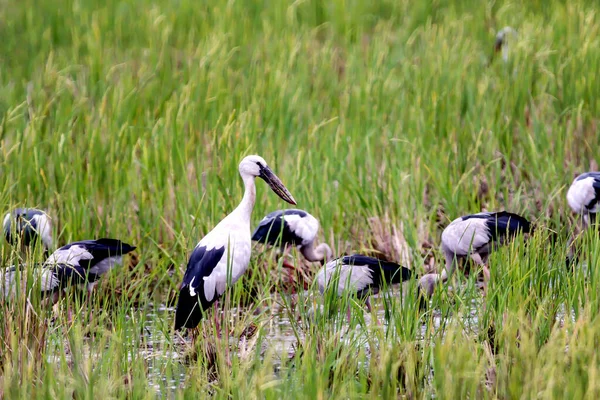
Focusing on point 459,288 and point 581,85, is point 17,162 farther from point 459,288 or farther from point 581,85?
point 581,85

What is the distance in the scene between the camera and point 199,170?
247 inches

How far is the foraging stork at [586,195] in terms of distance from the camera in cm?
554

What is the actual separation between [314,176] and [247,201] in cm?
106

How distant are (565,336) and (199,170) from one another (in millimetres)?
2989

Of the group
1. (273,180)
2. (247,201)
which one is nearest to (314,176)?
(273,180)

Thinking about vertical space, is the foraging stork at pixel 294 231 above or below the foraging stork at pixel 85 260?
above

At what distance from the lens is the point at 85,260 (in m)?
5.05

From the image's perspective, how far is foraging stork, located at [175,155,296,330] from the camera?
468 cm

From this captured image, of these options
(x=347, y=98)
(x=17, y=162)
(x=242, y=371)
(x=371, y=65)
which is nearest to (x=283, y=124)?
(x=347, y=98)

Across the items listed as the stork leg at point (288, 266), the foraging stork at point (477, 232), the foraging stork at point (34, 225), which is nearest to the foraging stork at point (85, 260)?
the foraging stork at point (34, 225)

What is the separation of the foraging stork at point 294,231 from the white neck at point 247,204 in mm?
310

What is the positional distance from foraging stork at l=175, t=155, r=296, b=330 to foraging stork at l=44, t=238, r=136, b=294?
45 cm

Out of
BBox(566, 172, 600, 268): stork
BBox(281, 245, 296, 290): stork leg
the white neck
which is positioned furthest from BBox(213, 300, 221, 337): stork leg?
BBox(566, 172, 600, 268): stork

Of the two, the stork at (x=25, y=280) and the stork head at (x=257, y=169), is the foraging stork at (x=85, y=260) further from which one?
the stork head at (x=257, y=169)
